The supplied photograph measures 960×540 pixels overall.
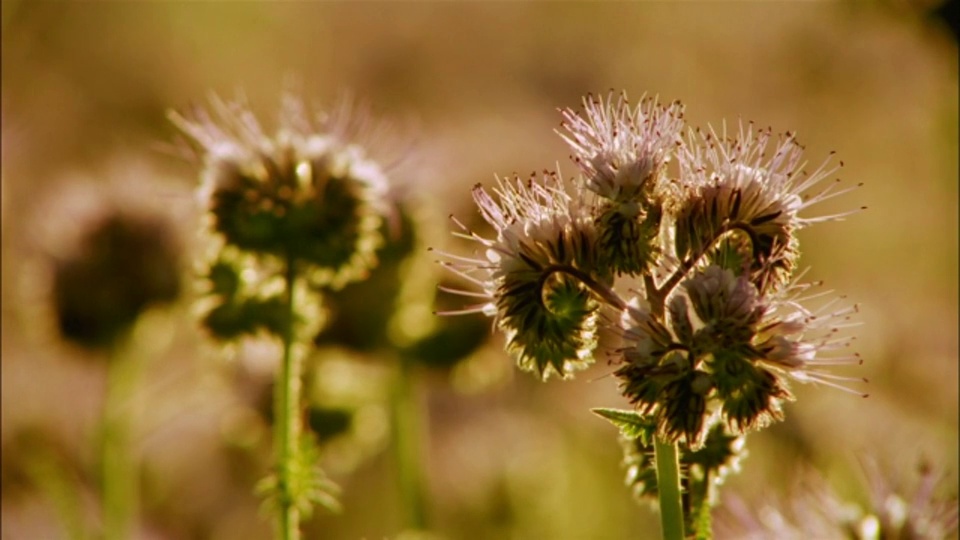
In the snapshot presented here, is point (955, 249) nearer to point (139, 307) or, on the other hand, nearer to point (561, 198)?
point (139, 307)

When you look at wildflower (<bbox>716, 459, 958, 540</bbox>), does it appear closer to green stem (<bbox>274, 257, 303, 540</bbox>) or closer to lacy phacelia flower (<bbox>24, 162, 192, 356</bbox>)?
green stem (<bbox>274, 257, 303, 540</bbox>)

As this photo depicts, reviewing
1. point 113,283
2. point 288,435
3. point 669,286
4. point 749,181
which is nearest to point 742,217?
point 749,181

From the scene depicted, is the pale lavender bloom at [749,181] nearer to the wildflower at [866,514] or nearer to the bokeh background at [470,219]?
the bokeh background at [470,219]

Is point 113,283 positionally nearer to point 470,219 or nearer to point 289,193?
point 470,219

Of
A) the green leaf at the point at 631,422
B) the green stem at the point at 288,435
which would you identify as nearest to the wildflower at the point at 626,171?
the green leaf at the point at 631,422

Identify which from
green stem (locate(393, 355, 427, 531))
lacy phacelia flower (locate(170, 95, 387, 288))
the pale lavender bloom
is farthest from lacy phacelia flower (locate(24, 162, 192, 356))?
the pale lavender bloom
